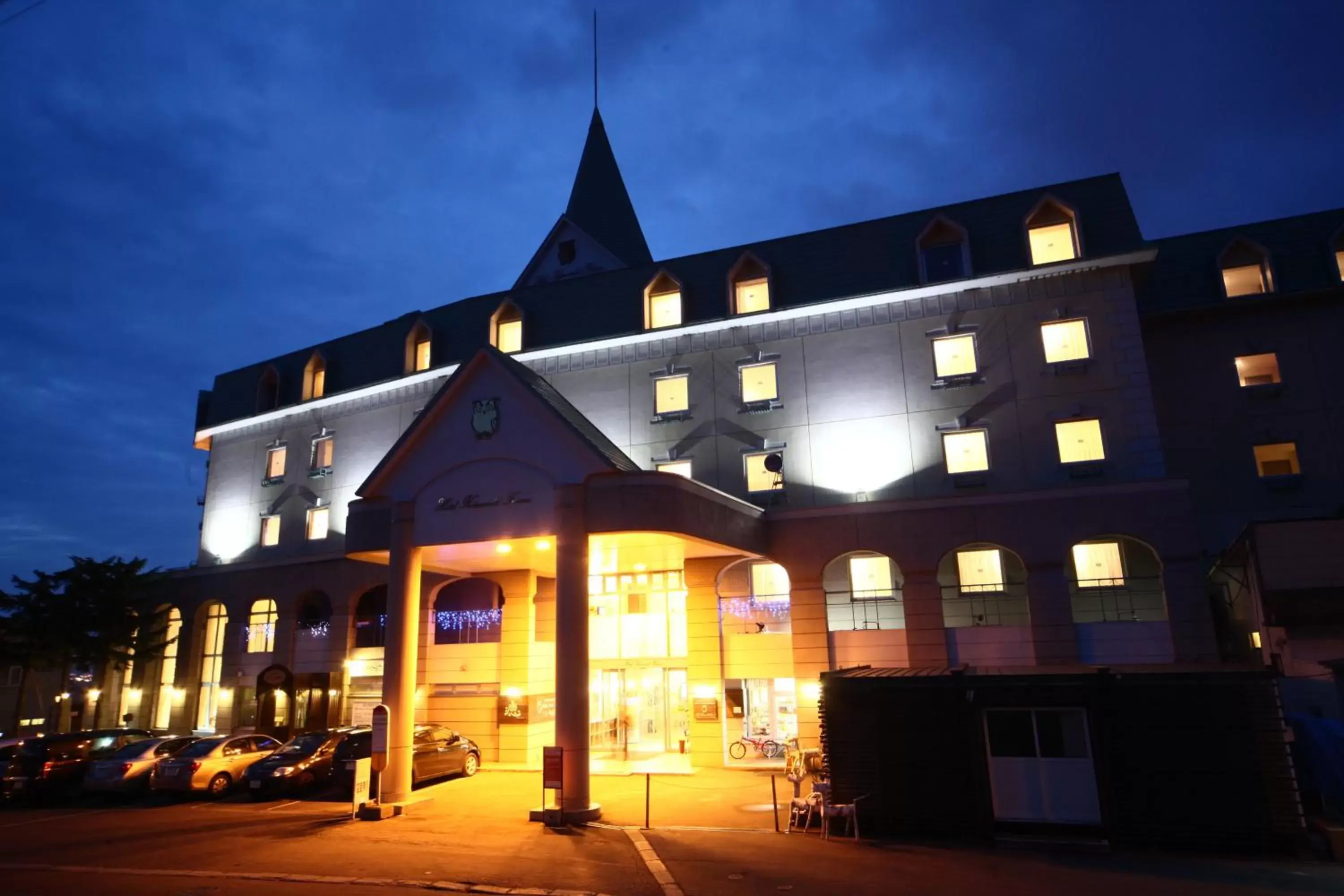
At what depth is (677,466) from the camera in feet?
96.5

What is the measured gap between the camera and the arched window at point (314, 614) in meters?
33.8

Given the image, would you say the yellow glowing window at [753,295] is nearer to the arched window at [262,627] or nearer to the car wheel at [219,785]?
the car wheel at [219,785]

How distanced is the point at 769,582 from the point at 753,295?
408 inches

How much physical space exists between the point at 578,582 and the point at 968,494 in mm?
12752

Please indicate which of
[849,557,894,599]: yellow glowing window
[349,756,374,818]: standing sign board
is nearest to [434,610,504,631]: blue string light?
[349,756,374,818]: standing sign board

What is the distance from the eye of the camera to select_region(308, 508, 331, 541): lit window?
3569 cm

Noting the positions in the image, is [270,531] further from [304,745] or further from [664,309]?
[664,309]

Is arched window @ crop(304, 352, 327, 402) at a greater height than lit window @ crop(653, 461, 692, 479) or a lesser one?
greater

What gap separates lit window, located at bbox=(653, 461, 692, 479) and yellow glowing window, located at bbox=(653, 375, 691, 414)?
71.1 inches

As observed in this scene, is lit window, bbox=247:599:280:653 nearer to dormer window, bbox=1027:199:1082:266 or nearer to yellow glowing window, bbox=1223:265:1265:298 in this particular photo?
dormer window, bbox=1027:199:1082:266

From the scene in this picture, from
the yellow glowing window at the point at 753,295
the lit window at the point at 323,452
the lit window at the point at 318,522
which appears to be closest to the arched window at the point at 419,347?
the lit window at the point at 323,452

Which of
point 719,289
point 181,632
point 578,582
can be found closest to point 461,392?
point 578,582

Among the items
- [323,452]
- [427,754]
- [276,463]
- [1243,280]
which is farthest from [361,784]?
[1243,280]

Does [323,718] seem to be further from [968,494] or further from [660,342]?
[968,494]
